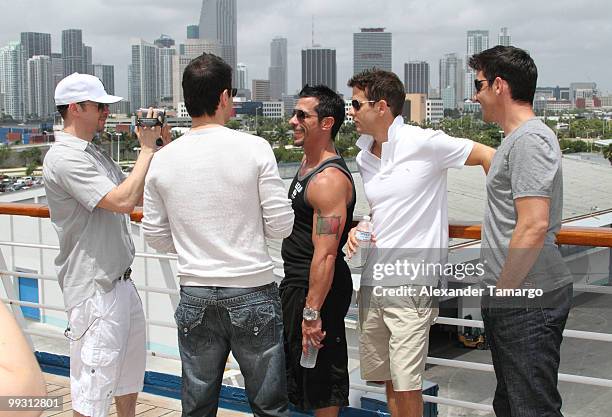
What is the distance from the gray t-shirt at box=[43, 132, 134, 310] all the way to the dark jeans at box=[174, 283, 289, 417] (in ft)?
1.38

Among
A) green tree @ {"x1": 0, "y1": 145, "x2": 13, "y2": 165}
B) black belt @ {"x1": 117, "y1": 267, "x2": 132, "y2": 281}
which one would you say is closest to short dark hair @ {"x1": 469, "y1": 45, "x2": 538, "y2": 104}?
black belt @ {"x1": 117, "y1": 267, "x2": 132, "y2": 281}

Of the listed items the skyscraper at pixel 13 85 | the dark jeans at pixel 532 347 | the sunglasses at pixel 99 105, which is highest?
the skyscraper at pixel 13 85

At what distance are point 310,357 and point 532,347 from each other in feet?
2.45

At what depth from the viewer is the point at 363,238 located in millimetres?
2441

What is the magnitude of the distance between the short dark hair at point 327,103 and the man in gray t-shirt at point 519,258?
22.0 inches

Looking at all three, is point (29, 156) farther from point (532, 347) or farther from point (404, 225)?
point (532, 347)

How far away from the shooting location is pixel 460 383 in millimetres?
27469

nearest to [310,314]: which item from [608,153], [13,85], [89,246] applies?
[89,246]

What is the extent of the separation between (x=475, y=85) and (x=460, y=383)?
87.3 ft

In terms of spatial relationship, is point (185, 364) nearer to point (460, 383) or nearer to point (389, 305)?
point (389, 305)

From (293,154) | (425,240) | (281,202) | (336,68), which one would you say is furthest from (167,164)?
(336,68)

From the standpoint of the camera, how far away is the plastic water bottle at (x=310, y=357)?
99.3 inches

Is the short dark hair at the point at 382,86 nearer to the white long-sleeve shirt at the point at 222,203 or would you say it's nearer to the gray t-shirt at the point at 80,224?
the white long-sleeve shirt at the point at 222,203

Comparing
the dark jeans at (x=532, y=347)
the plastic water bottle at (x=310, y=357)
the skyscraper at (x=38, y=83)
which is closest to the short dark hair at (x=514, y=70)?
the dark jeans at (x=532, y=347)
